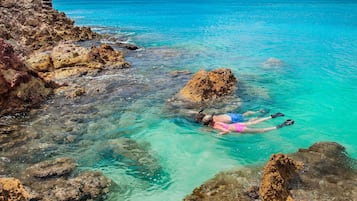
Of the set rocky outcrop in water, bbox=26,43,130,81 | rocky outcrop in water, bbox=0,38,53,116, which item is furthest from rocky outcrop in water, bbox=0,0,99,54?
rocky outcrop in water, bbox=0,38,53,116

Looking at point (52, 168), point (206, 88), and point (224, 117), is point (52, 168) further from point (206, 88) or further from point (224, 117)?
point (206, 88)

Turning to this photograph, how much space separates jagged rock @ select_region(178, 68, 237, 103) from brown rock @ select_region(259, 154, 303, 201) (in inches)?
265

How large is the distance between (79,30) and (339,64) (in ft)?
71.4

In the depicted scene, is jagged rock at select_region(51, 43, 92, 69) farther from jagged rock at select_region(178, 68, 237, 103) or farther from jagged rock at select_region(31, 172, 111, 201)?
jagged rock at select_region(31, 172, 111, 201)

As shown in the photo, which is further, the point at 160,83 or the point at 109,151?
the point at 160,83

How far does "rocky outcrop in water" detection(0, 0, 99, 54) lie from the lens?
23.5 m

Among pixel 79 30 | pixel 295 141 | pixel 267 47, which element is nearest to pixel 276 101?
pixel 295 141

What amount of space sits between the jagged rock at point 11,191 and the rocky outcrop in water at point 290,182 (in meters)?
3.37

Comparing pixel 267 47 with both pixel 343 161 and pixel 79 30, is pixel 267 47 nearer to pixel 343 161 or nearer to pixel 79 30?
pixel 79 30

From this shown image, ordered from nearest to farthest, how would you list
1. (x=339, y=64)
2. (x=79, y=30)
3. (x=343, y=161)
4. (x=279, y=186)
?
(x=279, y=186) → (x=343, y=161) → (x=339, y=64) → (x=79, y=30)

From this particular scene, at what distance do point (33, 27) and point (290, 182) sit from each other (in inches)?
959

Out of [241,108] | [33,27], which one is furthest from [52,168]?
[33,27]

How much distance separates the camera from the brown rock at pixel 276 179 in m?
7.04

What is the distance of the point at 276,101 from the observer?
14.9 m
